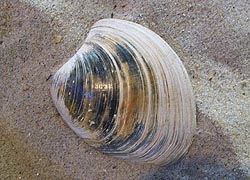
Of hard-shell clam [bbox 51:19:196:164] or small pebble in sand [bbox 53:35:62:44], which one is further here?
small pebble in sand [bbox 53:35:62:44]

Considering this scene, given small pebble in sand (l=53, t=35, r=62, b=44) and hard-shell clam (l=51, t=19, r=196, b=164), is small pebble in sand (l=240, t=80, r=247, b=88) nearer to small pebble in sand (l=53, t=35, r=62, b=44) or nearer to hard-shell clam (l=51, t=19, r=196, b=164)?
hard-shell clam (l=51, t=19, r=196, b=164)

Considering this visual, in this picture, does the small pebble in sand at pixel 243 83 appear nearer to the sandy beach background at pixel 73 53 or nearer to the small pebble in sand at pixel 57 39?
the sandy beach background at pixel 73 53

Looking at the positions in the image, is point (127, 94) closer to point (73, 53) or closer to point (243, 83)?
point (73, 53)

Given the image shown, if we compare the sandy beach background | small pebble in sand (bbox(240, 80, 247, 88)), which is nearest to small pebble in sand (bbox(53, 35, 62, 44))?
the sandy beach background

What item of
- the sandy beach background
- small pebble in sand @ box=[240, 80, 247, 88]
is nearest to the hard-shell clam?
the sandy beach background

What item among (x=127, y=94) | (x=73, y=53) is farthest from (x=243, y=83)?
(x=73, y=53)

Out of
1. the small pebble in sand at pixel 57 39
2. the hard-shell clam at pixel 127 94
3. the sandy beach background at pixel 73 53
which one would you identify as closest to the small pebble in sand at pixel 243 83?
the sandy beach background at pixel 73 53
